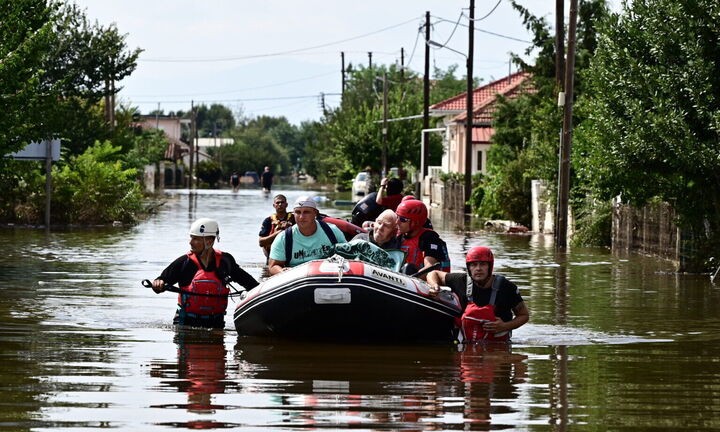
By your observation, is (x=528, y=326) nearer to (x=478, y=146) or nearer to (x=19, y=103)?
(x=19, y=103)

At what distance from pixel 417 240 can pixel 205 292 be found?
Result: 235 centimetres

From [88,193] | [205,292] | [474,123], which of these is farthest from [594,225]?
[474,123]

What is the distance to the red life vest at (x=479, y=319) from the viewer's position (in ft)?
44.3

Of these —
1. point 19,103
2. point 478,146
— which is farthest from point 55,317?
point 478,146

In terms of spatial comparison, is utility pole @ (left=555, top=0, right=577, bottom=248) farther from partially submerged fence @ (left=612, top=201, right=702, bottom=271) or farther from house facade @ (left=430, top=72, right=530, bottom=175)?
house facade @ (left=430, top=72, right=530, bottom=175)

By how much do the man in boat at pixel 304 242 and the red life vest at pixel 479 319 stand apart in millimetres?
1561

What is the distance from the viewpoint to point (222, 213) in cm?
5028

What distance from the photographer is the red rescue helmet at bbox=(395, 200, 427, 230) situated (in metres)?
14.6

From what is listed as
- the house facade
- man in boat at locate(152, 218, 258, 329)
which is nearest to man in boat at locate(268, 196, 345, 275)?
man in boat at locate(152, 218, 258, 329)

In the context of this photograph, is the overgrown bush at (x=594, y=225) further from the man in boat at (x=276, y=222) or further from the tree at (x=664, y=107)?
the man in boat at (x=276, y=222)

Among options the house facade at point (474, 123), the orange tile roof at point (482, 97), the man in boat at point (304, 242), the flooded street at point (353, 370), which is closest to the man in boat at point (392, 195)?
the flooded street at point (353, 370)

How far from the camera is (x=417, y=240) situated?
14.8m

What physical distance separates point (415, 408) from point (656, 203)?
19.6 meters

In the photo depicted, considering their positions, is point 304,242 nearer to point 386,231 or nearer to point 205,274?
point 386,231
